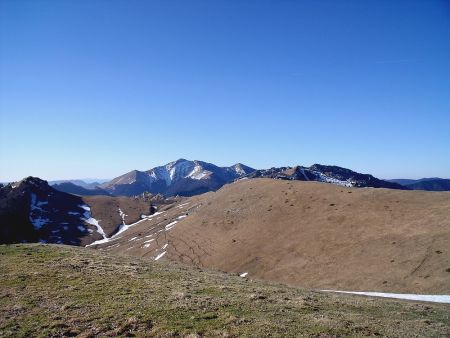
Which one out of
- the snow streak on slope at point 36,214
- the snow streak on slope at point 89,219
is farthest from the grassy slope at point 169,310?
the snow streak on slope at point 36,214

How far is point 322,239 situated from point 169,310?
1977 inches

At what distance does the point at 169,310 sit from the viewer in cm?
2144

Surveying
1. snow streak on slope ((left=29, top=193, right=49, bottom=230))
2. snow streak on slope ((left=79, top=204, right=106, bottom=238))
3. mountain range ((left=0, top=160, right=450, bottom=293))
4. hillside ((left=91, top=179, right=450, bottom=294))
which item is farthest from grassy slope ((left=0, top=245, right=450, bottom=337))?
snow streak on slope ((left=29, top=193, right=49, bottom=230))

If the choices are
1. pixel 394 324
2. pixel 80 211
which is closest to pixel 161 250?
pixel 394 324

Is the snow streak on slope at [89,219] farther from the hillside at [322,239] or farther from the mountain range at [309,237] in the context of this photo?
the hillside at [322,239]

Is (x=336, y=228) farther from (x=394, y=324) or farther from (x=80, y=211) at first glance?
(x=80, y=211)

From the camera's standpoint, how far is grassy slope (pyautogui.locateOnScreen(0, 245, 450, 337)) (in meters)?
18.5

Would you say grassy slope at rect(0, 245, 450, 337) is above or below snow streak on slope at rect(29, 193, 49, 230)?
above

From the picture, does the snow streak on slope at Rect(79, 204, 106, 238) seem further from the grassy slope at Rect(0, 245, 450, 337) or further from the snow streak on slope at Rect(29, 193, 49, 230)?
the grassy slope at Rect(0, 245, 450, 337)

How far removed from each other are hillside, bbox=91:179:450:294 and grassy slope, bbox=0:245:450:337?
19.6 meters

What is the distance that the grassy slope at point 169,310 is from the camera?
60.5ft

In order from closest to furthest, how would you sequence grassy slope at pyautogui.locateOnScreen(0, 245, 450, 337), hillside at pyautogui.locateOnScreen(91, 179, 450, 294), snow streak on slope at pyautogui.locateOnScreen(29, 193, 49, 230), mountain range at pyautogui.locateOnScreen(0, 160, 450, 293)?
grassy slope at pyautogui.locateOnScreen(0, 245, 450, 337), hillside at pyautogui.locateOnScreen(91, 179, 450, 294), mountain range at pyautogui.locateOnScreen(0, 160, 450, 293), snow streak on slope at pyautogui.locateOnScreen(29, 193, 49, 230)

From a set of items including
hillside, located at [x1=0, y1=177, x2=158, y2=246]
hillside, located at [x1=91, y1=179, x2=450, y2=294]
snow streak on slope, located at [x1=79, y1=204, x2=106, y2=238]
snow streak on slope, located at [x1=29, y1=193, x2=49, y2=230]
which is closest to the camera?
hillside, located at [x1=91, y1=179, x2=450, y2=294]

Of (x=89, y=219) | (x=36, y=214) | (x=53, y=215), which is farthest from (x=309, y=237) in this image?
(x=53, y=215)
